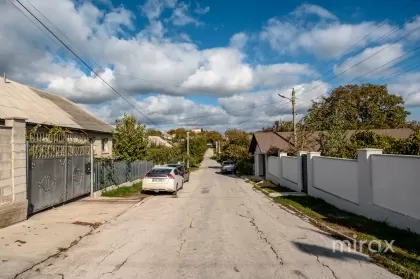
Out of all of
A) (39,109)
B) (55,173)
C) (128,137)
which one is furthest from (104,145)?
(55,173)

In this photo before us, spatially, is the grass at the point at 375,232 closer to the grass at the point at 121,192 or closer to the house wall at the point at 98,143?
the grass at the point at 121,192

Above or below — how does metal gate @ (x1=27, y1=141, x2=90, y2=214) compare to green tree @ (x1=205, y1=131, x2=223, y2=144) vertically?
below

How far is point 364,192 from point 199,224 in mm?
5233

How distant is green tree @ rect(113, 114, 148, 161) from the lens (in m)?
25.3

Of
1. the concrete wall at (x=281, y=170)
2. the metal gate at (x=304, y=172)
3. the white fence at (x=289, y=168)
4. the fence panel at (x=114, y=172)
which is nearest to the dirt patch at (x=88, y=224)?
the fence panel at (x=114, y=172)

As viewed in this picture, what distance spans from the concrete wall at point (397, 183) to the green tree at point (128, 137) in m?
17.5

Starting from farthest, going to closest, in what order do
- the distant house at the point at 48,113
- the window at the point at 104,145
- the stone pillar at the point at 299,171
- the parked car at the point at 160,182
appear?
1. the window at the point at 104,145
2. the stone pillar at the point at 299,171
3. the parked car at the point at 160,182
4. the distant house at the point at 48,113

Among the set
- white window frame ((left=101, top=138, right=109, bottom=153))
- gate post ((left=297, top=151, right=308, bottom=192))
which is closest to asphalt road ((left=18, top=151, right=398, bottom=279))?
gate post ((left=297, top=151, right=308, bottom=192))

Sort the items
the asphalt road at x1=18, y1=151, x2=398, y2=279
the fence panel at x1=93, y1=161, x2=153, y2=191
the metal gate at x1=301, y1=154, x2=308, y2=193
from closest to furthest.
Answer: the asphalt road at x1=18, y1=151, x2=398, y2=279 < the fence panel at x1=93, y1=161, x2=153, y2=191 < the metal gate at x1=301, y1=154, x2=308, y2=193

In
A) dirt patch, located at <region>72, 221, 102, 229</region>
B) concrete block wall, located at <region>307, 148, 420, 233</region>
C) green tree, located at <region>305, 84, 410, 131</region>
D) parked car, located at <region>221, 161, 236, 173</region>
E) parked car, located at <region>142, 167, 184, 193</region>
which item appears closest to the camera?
concrete block wall, located at <region>307, 148, 420, 233</region>

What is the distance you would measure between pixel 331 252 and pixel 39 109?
19.5 metres

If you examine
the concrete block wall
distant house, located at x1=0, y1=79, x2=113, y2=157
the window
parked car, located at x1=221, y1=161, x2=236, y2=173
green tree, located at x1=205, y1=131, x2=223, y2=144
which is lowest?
parked car, located at x1=221, y1=161, x2=236, y2=173

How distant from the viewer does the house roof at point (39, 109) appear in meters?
→ 18.8

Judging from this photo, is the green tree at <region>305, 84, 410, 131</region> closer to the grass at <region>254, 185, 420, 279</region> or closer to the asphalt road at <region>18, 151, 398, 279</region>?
the grass at <region>254, 185, 420, 279</region>
